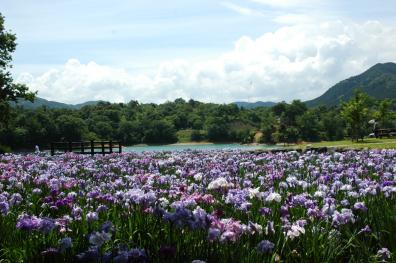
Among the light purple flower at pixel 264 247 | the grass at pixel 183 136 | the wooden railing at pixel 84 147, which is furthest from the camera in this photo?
the grass at pixel 183 136

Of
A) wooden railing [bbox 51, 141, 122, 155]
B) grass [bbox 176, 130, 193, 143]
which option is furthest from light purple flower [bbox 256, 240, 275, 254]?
grass [bbox 176, 130, 193, 143]

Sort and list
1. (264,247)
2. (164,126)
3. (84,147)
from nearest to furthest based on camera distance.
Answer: (264,247)
(84,147)
(164,126)

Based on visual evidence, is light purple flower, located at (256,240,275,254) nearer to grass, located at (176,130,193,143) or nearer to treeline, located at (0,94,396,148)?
treeline, located at (0,94,396,148)

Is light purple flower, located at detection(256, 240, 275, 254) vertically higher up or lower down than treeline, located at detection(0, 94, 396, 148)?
lower down

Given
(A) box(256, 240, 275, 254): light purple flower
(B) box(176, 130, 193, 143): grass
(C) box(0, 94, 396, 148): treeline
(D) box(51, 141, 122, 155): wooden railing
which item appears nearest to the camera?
(A) box(256, 240, 275, 254): light purple flower

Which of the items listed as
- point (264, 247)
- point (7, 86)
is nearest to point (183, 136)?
point (7, 86)

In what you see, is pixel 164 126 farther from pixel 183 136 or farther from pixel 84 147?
pixel 84 147

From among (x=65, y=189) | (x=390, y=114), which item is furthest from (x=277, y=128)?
(x=65, y=189)

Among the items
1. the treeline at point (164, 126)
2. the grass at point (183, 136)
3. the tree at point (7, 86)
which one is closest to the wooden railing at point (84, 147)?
the tree at point (7, 86)

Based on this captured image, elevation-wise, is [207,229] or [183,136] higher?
[183,136]

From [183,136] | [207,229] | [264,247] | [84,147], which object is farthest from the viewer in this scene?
[183,136]

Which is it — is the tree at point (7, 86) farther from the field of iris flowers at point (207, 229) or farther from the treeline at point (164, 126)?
the treeline at point (164, 126)

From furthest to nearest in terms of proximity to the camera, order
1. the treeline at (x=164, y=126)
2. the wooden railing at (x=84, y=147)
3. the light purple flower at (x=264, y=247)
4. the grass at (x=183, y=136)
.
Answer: the grass at (x=183, y=136) → the treeline at (x=164, y=126) → the wooden railing at (x=84, y=147) → the light purple flower at (x=264, y=247)

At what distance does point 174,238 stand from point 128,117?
17669 centimetres
